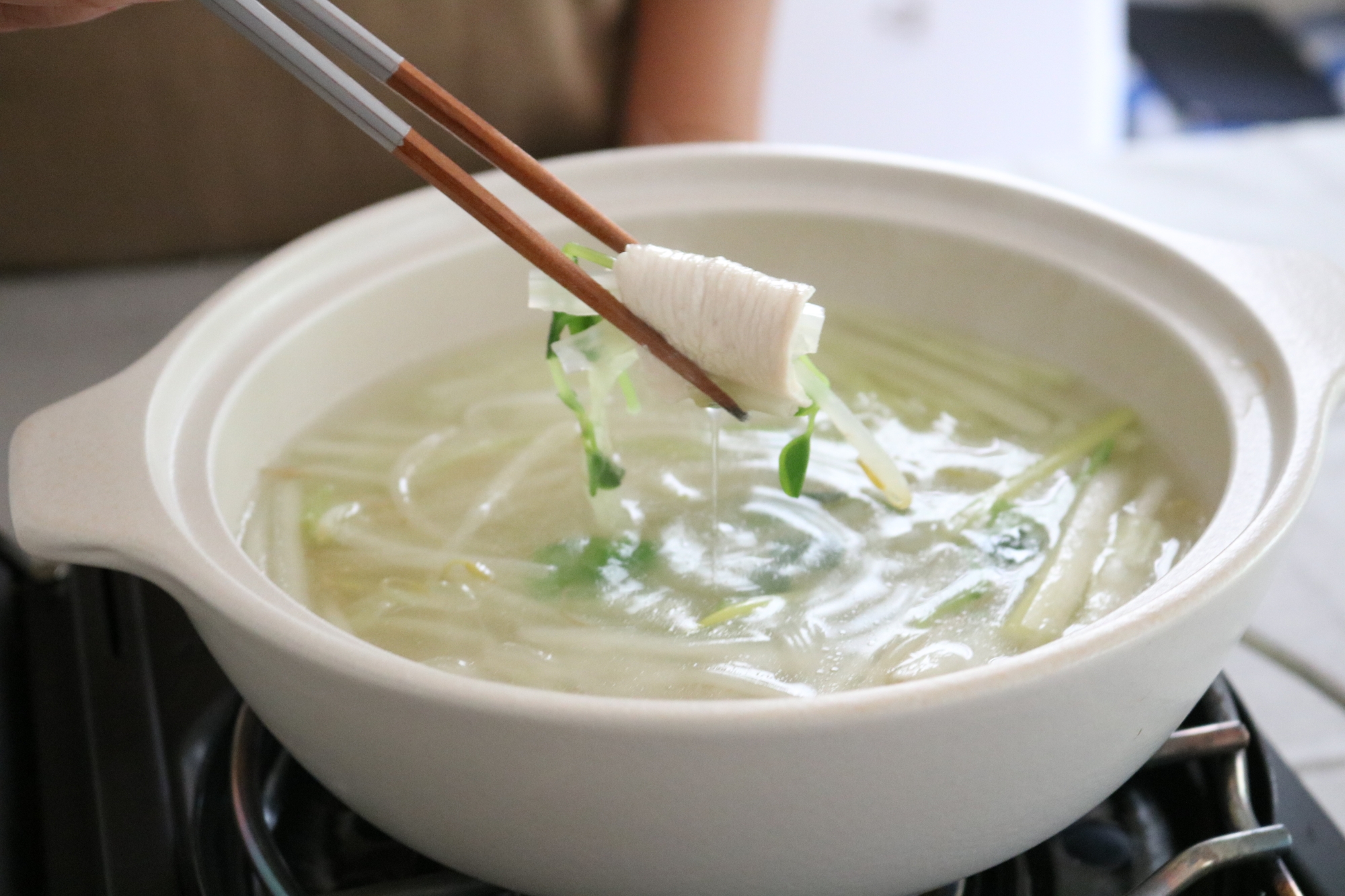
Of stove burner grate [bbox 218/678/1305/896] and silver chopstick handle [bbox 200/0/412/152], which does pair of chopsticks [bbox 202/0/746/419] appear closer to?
silver chopstick handle [bbox 200/0/412/152]

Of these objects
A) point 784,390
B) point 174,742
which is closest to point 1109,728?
point 784,390

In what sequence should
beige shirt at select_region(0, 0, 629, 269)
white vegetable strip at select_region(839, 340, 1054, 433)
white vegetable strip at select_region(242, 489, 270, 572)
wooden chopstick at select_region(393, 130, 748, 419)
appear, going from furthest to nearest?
1. beige shirt at select_region(0, 0, 629, 269)
2. white vegetable strip at select_region(839, 340, 1054, 433)
3. white vegetable strip at select_region(242, 489, 270, 572)
4. wooden chopstick at select_region(393, 130, 748, 419)

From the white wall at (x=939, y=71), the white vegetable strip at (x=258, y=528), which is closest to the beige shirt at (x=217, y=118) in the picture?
the white vegetable strip at (x=258, y=528)

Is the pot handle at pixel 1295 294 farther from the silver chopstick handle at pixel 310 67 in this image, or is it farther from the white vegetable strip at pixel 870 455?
the silver chopstick handle at pixel 310 67

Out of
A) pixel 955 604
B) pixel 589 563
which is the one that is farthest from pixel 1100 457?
pixel 589 563

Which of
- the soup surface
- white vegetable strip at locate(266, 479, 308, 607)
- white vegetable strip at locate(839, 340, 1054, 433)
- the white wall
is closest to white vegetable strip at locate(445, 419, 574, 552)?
the soup surface

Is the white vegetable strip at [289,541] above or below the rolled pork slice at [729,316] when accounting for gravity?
below

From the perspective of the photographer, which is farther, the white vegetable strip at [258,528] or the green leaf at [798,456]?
the white vegetable strip at [258,528]
